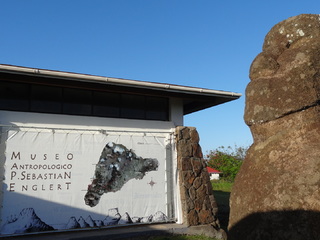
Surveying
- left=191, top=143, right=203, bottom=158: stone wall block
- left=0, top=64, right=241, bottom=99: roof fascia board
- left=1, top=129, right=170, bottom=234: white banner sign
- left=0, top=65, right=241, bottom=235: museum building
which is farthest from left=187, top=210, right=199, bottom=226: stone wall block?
left=0, top=64, right=241, bottom=99: roof fascia board

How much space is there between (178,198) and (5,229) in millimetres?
4187

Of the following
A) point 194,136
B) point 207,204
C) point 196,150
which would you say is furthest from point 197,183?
point 194,136

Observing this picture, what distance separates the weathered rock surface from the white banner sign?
5813mm

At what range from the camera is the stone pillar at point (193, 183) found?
859 centimetres

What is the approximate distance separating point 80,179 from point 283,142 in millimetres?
6202

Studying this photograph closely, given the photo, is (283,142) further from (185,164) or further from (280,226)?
(185,164)

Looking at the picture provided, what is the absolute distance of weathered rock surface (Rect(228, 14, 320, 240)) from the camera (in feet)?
6.93

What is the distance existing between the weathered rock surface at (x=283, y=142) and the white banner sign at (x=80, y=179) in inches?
229

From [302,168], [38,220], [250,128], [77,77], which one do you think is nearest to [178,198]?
[38,220]

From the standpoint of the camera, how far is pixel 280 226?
2105mm

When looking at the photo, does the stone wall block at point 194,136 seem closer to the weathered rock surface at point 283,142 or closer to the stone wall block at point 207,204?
the stone wall block at point 207,204

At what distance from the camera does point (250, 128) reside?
2.82 m

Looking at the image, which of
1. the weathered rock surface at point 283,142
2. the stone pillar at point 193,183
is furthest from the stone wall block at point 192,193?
the weathered rock surface at point 283,142

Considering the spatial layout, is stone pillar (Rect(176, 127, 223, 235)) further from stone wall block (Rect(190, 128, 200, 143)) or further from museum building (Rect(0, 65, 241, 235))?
museum building (Rect(0, 65, 241, 235))
